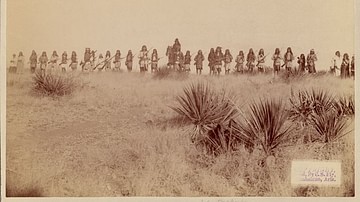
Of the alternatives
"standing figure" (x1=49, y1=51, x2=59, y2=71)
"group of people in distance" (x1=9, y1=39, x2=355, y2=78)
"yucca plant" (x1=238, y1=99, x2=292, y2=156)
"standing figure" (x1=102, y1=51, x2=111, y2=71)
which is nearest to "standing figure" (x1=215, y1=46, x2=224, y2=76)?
"group of people in distance" (x1=9, y1=39, x2=355, y2=78)

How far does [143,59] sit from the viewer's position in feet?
3.45

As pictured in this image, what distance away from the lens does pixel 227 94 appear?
106 centimetres

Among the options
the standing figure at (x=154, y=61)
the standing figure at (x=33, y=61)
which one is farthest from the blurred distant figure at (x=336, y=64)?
the standing figure at (x=33, y=61)

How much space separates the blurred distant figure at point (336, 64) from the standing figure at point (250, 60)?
170mm

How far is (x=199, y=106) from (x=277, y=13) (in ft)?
0.86

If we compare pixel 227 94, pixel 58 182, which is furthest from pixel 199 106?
pixel 58 182

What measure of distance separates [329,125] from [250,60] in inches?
8.7

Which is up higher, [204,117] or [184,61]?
[184,61]

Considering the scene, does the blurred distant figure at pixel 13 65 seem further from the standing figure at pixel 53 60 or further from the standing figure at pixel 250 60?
the standing figure at pixel 250 60

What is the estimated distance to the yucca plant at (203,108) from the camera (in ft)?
3.45

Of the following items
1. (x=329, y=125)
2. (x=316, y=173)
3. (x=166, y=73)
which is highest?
(x=166, y=73)

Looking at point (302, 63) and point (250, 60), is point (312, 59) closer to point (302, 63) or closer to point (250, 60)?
point (302, 63)

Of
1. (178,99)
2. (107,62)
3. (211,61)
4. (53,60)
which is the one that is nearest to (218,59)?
(211,61)

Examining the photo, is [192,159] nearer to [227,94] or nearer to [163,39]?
[227,94]
